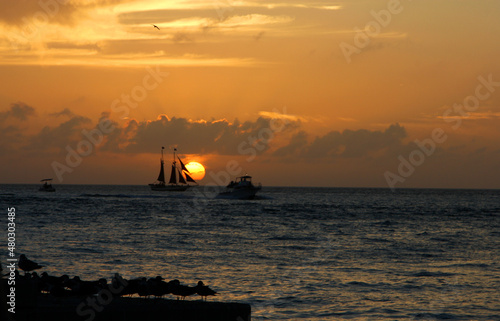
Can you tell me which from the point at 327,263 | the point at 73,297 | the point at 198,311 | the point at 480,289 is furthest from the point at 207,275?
the point at 198,311

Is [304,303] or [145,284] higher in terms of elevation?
[145,284]

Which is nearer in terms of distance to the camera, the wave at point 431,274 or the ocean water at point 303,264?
the ocean water at point 303,264

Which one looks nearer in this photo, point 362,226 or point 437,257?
point 437,257

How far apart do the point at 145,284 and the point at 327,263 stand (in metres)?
19.0

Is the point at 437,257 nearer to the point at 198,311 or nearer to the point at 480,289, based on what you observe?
the point at 480,289

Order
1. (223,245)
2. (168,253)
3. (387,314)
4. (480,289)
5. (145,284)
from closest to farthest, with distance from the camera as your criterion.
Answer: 1. (145,284)
2. (387,314)
3. (480,289)
4. (168,253)
5. (223,245)

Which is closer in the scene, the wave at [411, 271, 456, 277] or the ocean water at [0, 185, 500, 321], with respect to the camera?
Result: the ocean water at [0, 185, 500, 321]

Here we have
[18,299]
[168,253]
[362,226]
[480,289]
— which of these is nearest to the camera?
[18,299]

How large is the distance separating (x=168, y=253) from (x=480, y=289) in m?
17.0

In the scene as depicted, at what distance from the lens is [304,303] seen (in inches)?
834

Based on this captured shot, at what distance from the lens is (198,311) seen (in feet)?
36.3

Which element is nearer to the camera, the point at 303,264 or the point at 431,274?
the point at 431,274

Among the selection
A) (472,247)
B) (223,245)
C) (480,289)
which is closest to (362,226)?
(472,247)

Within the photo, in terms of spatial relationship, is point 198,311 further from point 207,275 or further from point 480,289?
point 480,289
